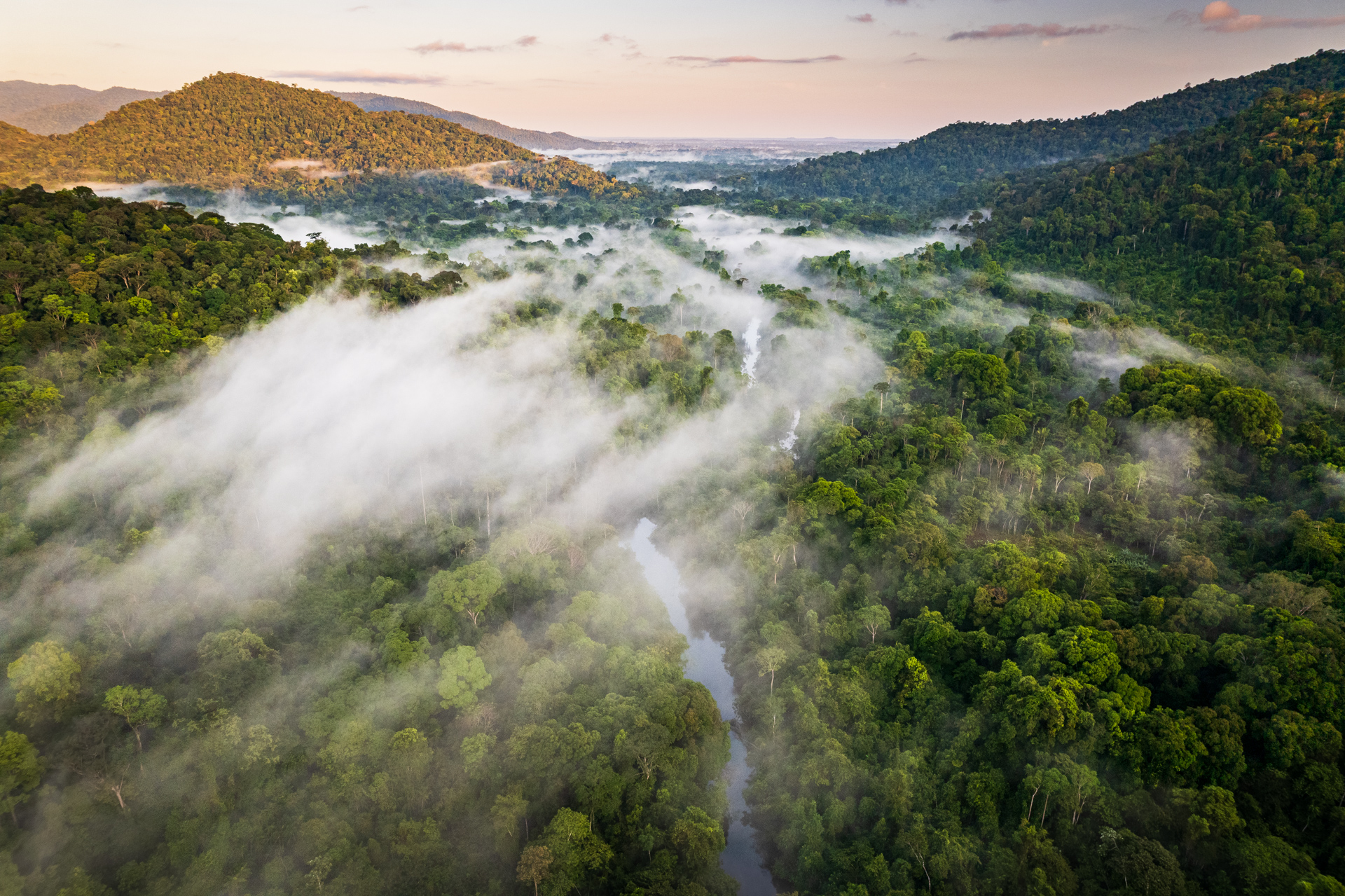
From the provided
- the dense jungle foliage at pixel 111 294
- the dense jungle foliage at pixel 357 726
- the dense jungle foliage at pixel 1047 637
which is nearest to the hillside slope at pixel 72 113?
the dense jungle foliage at pixel 111 294

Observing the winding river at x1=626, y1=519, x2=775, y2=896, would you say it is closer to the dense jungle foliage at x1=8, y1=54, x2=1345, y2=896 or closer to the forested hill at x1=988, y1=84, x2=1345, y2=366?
the dense jungle foliage at x1=8, y1=54, x2=1345, y2=896

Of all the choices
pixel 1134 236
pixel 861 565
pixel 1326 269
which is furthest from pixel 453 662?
pixel 1134 236

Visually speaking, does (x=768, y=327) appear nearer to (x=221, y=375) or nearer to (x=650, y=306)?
(x=650, y=306)

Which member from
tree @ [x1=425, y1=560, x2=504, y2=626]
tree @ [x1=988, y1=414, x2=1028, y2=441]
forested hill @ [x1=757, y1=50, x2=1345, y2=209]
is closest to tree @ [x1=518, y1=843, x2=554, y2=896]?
tree @ [x1=425, y1=560, x2=504, y2=626]

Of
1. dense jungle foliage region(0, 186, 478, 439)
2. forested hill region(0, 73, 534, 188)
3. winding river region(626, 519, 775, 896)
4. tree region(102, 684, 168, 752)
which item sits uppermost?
forested hill region(0, 73, 534, 188)

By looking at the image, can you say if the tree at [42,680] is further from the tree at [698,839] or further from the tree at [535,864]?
the tree at [698,839]

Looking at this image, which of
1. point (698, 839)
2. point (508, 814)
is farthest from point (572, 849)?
point (698, 839)
